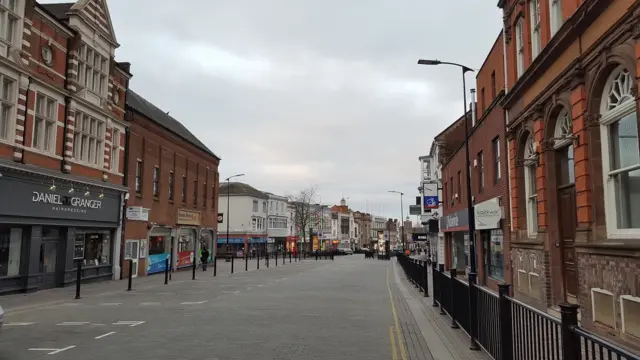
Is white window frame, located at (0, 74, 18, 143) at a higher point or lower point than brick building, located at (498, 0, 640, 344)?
higher

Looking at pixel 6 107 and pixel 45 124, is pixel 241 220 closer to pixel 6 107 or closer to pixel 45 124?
pixel 45 124

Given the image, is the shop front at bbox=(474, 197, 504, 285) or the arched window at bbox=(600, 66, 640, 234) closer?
the arched window at bbox=(600, 66, 640, 234)

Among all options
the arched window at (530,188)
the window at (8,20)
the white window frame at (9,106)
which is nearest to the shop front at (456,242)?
the arched window at (530,188)

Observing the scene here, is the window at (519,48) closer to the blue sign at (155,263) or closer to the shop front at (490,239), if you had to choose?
the shop front at (490,239)

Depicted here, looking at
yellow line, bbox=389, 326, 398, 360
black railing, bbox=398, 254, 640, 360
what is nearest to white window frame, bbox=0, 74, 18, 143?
yellow line, bbox=389, 326, 398, 360

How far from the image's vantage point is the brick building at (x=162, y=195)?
29.7 meters

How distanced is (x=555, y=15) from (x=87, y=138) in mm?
21160

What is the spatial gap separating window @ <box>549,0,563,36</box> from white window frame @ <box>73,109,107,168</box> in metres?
20.3

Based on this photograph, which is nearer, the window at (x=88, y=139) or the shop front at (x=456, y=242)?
the window at (x=88, y=139)

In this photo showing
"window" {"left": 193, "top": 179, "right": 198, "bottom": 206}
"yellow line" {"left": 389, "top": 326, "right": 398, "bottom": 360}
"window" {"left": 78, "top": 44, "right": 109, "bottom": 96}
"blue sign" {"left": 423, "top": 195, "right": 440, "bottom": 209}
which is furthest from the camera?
"window" {"left": 193, "top": 179, "right": 198, "bottom": 206}

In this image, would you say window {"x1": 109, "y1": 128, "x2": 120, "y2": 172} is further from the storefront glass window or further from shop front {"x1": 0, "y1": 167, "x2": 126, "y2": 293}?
the storefront glass window

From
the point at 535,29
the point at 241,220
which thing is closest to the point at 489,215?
the point at 535,29

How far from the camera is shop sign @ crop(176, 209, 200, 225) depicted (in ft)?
120

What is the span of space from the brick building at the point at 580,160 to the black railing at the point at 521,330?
274 centimetres
